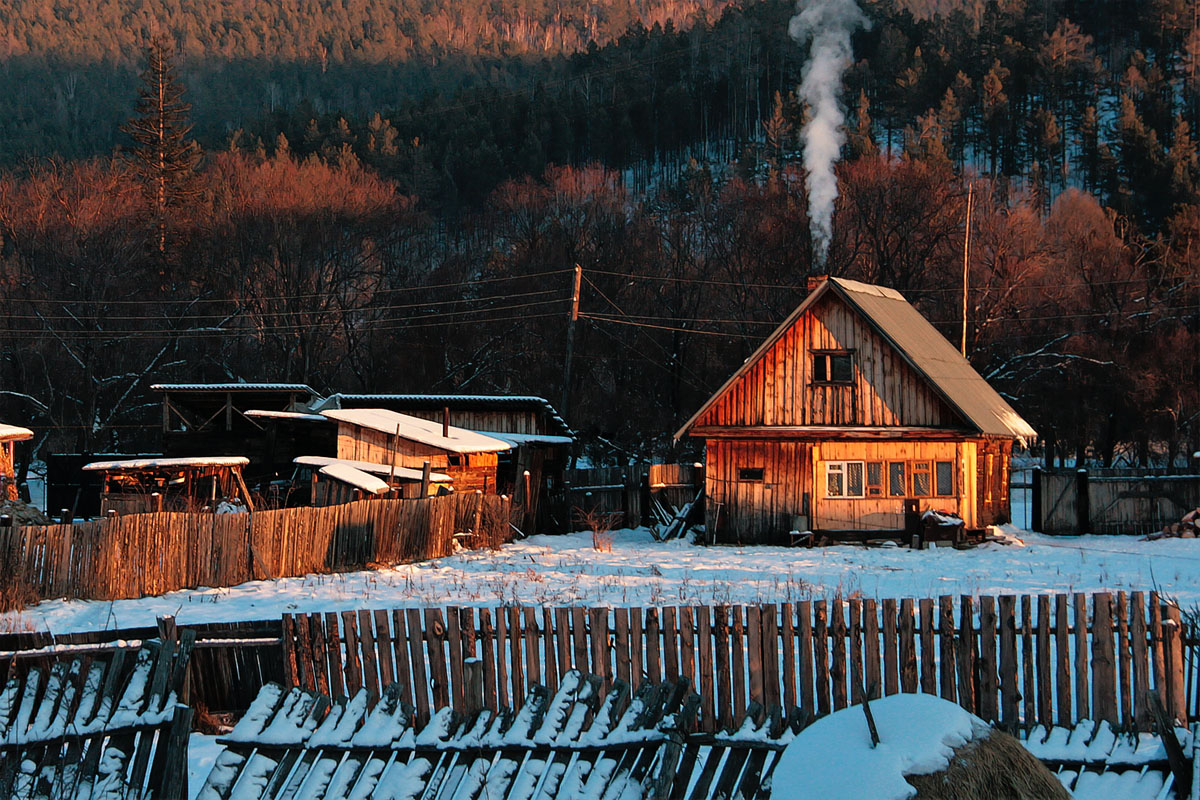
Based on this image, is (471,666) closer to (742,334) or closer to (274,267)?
(742,334)

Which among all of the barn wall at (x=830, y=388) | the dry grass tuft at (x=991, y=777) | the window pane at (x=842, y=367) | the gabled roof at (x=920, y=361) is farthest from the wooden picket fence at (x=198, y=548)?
the dry grass tuft at (x=991, y=777)

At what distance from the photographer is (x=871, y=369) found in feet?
89.4

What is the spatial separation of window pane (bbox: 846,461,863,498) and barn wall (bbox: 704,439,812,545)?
37.2 inches

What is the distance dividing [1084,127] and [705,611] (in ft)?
306

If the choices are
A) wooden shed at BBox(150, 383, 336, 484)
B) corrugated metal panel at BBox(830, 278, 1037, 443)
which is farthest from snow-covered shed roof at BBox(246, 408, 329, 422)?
corrugated metal panel at BBox(830, 278, 1037, 443)

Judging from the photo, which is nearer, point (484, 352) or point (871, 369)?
point (871, 369)

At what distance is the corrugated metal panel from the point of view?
26.4 m

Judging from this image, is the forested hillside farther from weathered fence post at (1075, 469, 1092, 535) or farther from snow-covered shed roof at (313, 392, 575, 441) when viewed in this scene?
weathered fence post at (1075, 469, 1092, 535)

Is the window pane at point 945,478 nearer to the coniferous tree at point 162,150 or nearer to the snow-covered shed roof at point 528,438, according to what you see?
the snow-covered shed roof at point 528,438

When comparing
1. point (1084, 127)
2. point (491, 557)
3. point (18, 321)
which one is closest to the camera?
point (491, 557)

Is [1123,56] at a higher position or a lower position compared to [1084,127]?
higher

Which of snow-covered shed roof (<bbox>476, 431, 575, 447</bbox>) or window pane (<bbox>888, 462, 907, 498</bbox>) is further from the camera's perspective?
snow-covered shed roof (<bbox>476, 431, 575, 447</bbox>)

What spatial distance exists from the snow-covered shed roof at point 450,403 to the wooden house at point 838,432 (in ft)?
31.4

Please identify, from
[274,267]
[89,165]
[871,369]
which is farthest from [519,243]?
[871,369]
